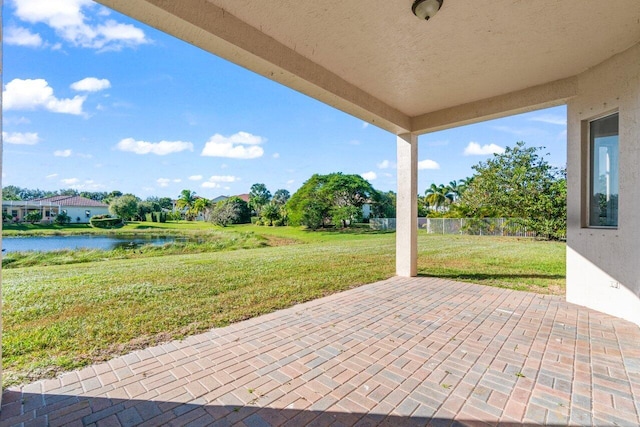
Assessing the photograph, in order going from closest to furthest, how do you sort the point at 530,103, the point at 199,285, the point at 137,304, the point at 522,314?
the point at 522,314 < the point at 137,304 < the point at 530,103 < the point at 199,285

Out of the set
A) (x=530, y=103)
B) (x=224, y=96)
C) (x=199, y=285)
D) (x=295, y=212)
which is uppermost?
(x=224, y=96)

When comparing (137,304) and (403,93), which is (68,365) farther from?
(403,93)

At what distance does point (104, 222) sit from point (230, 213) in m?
10.0

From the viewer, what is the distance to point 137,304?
4.24 metres

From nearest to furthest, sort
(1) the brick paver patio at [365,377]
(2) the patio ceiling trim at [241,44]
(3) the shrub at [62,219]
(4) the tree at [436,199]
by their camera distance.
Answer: (1) the brick paver patio at [365,377]
(2) the patio ceiling trim at [241,44]
(3) the shrub at [62,219]
(4) the tree at [436,199]

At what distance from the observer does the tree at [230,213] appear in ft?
94.0

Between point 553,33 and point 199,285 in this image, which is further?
point 199,285

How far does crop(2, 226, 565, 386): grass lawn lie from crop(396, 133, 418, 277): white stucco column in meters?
0.64

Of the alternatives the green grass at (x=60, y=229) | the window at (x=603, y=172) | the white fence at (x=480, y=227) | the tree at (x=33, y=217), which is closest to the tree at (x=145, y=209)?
the green grass at (x=60, y=229)

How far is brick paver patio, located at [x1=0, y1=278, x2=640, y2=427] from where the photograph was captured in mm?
1882

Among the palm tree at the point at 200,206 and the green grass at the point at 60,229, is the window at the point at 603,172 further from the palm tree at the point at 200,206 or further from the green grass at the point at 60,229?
the palm tree at the point at 200,206

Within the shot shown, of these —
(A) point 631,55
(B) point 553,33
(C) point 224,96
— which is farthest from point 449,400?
(C) point 224,96

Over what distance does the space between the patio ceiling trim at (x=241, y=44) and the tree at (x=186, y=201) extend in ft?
122

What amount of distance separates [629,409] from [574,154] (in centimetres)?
355
